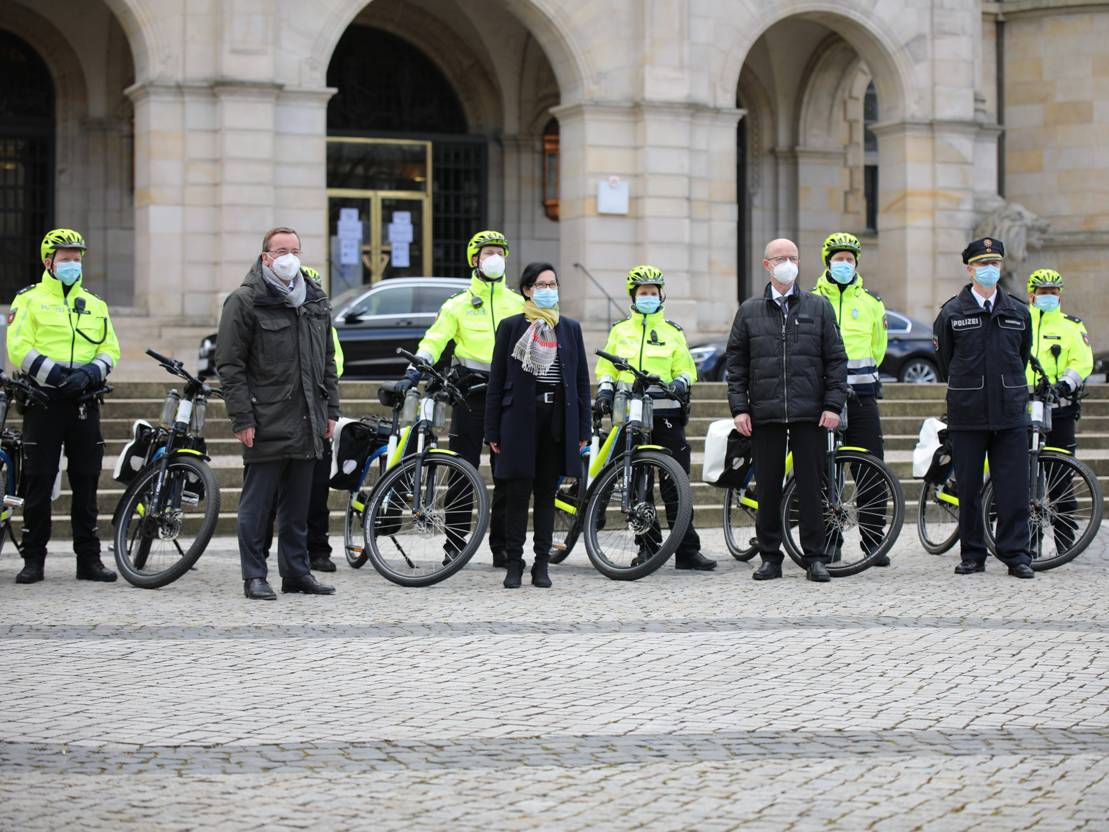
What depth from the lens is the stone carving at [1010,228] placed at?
95.1 feet

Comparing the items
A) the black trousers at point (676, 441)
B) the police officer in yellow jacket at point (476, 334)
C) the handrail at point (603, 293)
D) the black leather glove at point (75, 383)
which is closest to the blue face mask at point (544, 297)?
the police officer in yellow jacket at point (476, 334)

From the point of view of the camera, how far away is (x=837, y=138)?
107 feet

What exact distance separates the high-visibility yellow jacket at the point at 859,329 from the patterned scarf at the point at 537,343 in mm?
2263

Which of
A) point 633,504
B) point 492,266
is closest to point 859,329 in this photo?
point 633,504

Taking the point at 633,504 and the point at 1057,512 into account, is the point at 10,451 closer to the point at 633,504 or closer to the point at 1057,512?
the point at 633,504

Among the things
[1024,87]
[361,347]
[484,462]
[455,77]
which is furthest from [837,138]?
[484,462]

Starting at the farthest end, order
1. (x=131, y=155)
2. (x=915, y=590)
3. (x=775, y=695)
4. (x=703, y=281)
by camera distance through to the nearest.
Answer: (x=131, y=155), (x=703, y=281), (x=915, y=590), (x=775, y=695)

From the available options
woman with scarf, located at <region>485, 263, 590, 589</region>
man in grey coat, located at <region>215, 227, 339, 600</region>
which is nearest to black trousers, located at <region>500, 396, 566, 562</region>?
woman with scarf, located at <region>485, 263, 590, 589</region>

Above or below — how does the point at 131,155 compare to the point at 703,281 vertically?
above

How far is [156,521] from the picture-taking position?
35.5ft

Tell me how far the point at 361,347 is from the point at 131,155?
9100 millimetres

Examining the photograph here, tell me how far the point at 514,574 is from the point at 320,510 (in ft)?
5.43

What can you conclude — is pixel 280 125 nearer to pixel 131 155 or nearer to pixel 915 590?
pixel 131 155

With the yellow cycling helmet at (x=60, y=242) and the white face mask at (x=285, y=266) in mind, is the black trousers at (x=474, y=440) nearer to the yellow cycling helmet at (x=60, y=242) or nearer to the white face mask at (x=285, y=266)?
the white face mask at (x=285, y=266)
